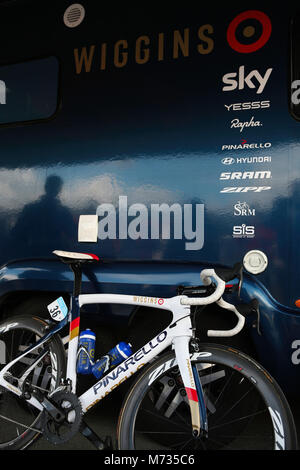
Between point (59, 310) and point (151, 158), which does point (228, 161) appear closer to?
point (151, 158)

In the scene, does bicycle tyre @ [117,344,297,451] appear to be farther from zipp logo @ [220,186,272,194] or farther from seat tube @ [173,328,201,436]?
zipp logo @ [220,186,272,194]

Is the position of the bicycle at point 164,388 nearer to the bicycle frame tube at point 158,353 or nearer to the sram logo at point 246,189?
the bicycle frame tube at point 158,353

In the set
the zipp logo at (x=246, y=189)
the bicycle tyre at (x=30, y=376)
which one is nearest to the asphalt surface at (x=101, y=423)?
the bicycle tyre at (x=30, y=376)

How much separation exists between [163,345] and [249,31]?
185 centimetres

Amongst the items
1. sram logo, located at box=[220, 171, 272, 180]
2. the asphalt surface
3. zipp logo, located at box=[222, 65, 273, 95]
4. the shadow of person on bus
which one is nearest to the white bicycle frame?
the asphalt surface

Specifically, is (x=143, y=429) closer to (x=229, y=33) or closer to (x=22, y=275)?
(x=22, y=275)

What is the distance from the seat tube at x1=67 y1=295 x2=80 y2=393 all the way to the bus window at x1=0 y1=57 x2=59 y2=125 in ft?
4.40

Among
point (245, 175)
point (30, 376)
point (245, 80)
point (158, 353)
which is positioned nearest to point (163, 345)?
point (158, 353)

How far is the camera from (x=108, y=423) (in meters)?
3.07

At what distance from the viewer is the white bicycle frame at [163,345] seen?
217 cm

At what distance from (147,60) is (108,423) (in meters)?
2.39

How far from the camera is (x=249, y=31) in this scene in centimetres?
267

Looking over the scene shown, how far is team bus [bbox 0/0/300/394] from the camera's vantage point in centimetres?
259
